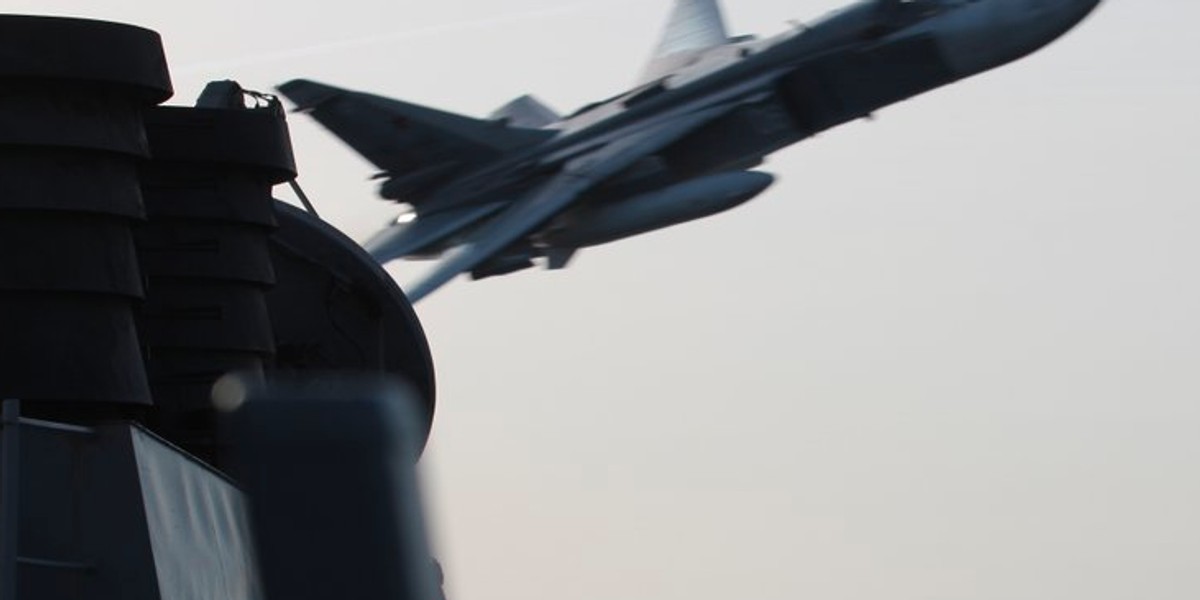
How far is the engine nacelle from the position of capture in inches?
1806

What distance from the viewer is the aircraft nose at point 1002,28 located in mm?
51219

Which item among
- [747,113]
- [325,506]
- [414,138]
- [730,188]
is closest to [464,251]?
[414,138]

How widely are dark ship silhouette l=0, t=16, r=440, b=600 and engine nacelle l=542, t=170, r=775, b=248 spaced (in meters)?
31.0

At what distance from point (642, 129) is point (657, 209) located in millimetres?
7833

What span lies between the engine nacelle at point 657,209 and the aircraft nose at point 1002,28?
7085mm

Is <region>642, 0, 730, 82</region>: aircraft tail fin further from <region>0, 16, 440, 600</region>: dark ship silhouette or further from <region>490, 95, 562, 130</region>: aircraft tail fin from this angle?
<region>0, 16, 440, 600</region>: dark ship silhouette

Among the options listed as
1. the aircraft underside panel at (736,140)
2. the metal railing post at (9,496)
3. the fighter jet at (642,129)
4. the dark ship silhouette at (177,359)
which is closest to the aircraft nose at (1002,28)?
the fighter jet at (642,129)

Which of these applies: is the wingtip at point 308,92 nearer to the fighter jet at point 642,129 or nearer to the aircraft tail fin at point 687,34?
the fighter jet at point 642,129

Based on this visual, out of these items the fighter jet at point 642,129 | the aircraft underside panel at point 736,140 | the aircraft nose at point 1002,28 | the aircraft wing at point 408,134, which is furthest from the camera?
the aircraft wing at point 408,134

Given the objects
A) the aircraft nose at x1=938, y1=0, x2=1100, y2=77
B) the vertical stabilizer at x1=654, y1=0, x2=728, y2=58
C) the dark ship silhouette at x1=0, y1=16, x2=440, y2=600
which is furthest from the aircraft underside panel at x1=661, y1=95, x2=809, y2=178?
the dark ship silhouette at x1=0, y1=16, x2=440, y2=600

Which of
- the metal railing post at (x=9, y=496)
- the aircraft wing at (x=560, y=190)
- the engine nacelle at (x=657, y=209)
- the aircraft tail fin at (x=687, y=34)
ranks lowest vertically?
the metal railing post at (x=9, y=496)

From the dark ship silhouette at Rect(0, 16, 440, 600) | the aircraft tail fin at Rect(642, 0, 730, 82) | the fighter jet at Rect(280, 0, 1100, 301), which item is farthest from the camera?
the aircraft tail fin at Rect(642, 0, 730, 82)

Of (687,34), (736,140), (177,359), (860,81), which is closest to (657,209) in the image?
(736,140)

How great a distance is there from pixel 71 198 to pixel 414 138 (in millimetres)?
52304
